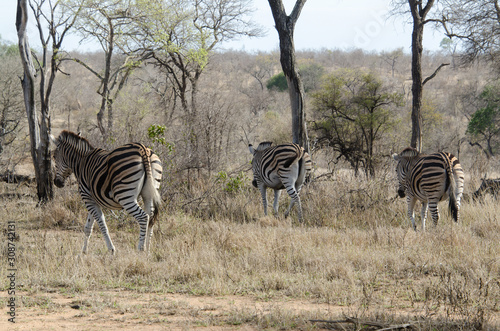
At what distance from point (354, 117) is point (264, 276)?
48.5 feet

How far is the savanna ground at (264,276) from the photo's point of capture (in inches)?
175

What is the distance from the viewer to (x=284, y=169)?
9.70 meters

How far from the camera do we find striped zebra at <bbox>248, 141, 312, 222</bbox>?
9.69 metres

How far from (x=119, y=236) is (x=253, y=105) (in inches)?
1061

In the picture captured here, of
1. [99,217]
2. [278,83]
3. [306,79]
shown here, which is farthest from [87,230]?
[278,83]

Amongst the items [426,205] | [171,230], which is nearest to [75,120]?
[171,230]

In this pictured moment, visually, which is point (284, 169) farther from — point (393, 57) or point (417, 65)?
point (393, 57)

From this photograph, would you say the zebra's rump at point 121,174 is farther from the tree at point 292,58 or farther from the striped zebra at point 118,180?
the tree at point 292,58

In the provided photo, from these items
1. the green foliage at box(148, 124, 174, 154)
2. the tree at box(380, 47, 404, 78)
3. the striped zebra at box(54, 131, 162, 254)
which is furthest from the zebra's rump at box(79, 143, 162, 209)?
the tree at box(380, 47, 404, 78)

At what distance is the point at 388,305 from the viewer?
4867 millimetres

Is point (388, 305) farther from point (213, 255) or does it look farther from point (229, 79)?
point (229, 79)

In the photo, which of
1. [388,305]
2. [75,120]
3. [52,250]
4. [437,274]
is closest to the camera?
[388,305]

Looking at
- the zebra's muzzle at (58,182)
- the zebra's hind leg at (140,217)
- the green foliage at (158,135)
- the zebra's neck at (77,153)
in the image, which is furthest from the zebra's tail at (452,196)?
the zebra's muzzle at (58,182)

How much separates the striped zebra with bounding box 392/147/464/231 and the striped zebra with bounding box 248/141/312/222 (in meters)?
2.16
